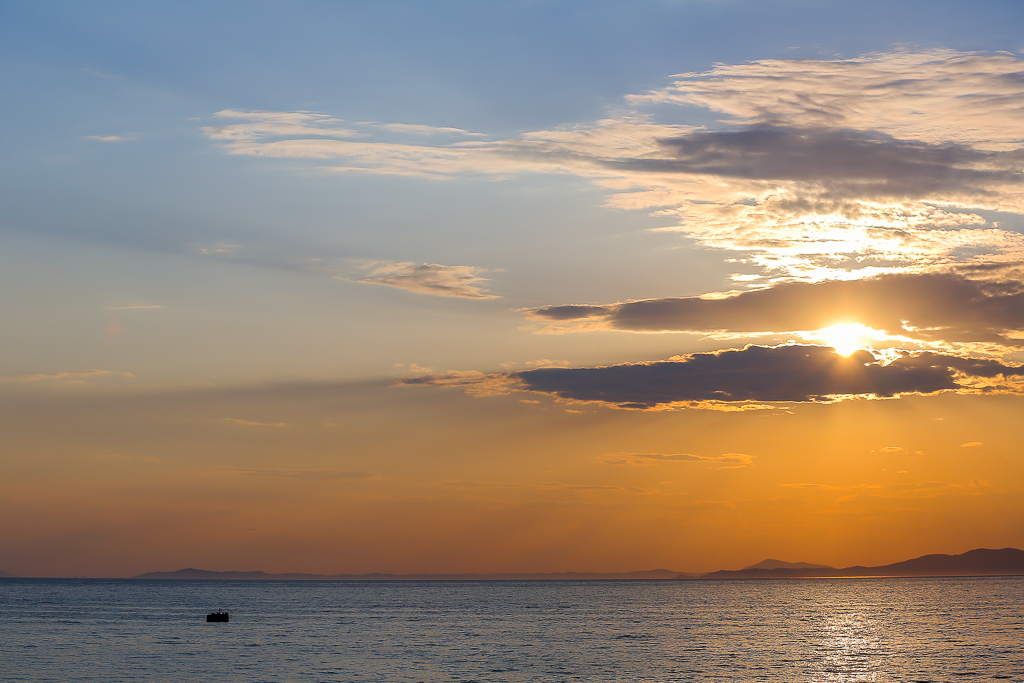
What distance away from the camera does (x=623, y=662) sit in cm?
10275

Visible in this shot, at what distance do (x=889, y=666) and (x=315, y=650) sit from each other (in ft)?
220

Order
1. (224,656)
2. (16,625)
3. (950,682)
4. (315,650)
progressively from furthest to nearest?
(16,625) → (315,650) → (224,656) → (950,682)

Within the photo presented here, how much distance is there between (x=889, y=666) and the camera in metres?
100

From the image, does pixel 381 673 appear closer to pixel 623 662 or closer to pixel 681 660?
pixel 623 662

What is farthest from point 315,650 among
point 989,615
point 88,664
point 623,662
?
point 989,615

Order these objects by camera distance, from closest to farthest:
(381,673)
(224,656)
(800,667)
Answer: (381,673)
(800,667)
(224,656)

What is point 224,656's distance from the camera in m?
109

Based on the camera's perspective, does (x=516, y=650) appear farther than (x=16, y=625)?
No

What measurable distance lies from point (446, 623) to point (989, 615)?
10672 cm

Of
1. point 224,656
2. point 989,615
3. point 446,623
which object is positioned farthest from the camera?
point 989,615

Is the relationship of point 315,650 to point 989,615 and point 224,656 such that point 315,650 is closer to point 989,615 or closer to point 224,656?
point 224,656

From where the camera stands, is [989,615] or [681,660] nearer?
[681,660]

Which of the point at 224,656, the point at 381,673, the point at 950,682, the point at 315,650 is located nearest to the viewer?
the point at 950,682

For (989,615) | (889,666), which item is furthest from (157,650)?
(989,615)
